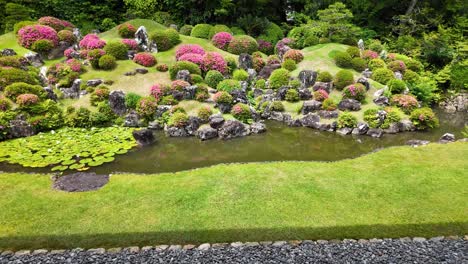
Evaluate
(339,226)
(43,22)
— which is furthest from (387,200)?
(43,22)

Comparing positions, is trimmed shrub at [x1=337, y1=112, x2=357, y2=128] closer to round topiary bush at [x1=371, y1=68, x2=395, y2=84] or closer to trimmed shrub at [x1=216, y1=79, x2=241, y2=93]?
round topiary bush at [x1=371, y1=68, x2=395, y2=84]

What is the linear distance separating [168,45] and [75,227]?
65.9ft

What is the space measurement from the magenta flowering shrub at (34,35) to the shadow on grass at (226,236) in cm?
2115

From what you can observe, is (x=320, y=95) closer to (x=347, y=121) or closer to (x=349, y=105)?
(x=349, y=105)

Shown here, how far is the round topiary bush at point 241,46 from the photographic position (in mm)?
27753

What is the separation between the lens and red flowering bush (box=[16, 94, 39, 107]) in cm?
1814

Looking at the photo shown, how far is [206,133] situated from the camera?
1783 cm

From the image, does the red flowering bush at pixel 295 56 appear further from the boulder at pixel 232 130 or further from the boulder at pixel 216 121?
the boulder at pixel 216 121

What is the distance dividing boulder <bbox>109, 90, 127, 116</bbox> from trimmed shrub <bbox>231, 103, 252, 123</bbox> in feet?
21.8

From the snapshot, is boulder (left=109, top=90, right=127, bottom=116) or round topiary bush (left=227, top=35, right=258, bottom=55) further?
round topiary bush (left=227, top=35, right=258, bottom=55)

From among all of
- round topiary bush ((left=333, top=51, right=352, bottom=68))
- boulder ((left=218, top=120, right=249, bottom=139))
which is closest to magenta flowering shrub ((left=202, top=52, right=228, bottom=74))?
boulder ((left=218, top=120, right=249, bottom=139))

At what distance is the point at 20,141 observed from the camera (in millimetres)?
16547

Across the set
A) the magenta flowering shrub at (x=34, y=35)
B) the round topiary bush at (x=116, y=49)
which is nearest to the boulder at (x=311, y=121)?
the round topiary bush at (x=116, y=49)

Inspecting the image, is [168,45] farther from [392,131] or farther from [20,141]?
[392,131]
